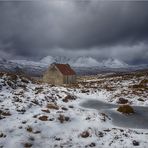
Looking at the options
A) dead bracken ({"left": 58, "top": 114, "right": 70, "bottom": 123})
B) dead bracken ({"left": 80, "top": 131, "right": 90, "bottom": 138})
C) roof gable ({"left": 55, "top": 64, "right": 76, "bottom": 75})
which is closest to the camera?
dead bracken ({"left": 80, "top": 131, "right": 90, "bottom": 138})

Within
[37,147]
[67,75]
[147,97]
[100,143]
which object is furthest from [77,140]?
[67,75]

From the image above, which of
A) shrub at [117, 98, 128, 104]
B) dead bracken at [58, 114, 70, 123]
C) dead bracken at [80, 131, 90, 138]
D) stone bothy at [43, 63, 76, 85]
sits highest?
stone bothy at [43, 63, 76, 85]

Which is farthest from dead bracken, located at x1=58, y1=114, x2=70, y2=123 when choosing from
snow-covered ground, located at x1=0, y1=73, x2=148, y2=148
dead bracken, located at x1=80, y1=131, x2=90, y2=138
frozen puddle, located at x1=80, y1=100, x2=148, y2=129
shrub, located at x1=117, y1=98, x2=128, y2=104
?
shrub, located at x1=117, y1=98, x2=128, y2=104

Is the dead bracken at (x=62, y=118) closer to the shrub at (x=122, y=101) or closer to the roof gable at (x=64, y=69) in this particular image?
the shrub at (x=122, y=101)

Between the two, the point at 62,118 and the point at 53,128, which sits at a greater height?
the point at 62,118

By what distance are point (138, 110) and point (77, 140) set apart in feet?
51.3

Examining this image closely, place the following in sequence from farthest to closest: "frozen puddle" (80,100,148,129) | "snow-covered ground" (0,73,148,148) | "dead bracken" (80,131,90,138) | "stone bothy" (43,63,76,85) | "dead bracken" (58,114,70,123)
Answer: "stone bothy" (43,63,76,85)
"frozen puddle" (80,100,148,129)
"dead bracken" (58,114,70,123)
"dead bracken" (80,131,90,138)
"snow-covered ground" (0,73,148,148)

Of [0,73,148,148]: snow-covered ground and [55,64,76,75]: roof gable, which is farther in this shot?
[55,64,76,75]: roof gable

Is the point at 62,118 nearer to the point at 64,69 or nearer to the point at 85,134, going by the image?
the point at 85,134

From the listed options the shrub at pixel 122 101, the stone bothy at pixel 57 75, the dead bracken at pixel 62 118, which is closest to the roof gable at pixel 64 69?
the stone bothy at pixel 57 75

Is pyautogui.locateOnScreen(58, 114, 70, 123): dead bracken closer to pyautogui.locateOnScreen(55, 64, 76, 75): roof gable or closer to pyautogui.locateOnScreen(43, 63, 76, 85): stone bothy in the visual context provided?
pyautogui.locateOnScreen(43, 63, 76, 85): stone bothy

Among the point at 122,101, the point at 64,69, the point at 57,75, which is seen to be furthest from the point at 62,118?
the point at 64,69

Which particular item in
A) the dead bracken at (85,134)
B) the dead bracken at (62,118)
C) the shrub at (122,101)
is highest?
the shrub at (122,101)

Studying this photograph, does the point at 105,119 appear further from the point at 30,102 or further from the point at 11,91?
the point at 11,91
